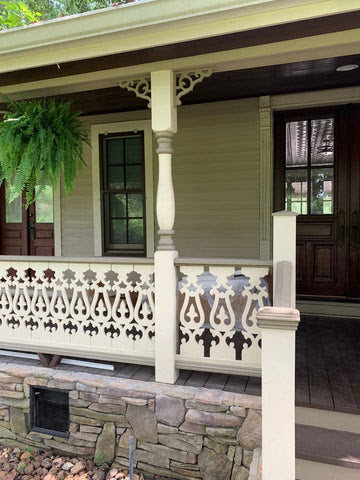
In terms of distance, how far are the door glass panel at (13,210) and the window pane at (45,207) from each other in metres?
0.29

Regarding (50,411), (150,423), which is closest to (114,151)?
(50,411)

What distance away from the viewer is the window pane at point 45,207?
191 inches

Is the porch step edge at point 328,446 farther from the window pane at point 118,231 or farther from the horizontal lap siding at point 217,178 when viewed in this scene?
the window pane at point 118,231

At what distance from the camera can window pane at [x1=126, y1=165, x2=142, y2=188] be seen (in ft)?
14.3

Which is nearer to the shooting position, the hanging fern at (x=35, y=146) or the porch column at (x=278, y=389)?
the porch column at (x=278, y=389)

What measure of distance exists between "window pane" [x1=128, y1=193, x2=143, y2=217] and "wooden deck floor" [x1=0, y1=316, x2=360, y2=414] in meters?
2.06

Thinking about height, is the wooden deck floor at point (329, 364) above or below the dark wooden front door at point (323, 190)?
below

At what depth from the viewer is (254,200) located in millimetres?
3900

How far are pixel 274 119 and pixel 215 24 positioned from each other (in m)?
2.09

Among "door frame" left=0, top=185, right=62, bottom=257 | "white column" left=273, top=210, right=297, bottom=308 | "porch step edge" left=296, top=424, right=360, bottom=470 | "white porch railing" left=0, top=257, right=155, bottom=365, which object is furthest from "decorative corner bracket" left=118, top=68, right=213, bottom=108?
"door frame" left=0, top=185, right=62, bottom=257

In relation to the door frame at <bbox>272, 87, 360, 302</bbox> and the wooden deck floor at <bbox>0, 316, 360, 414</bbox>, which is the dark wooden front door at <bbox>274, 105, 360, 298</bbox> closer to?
the door frame at <bbox>272, 87, 360, 302</bbox>

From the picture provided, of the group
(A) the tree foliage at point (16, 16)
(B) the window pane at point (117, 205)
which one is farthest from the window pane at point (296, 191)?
(A) the tree foliage at point (16, 16)

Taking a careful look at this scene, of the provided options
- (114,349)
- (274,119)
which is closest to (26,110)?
(114,349)

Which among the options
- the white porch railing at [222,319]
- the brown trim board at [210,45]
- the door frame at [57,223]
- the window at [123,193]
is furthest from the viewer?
the door frame at [57,223]
